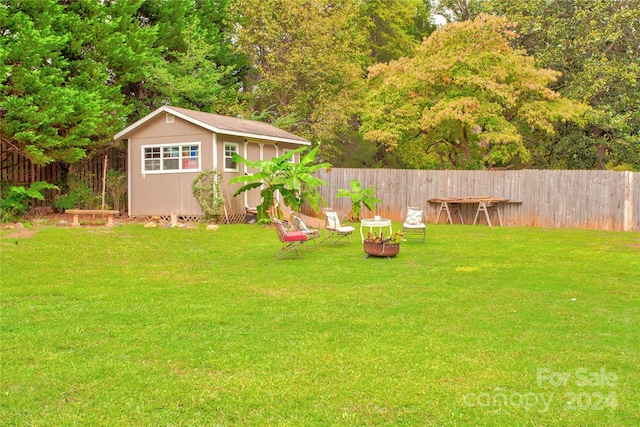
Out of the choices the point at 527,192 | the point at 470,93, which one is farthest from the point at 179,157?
the point at 470,93

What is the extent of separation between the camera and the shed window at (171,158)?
1766cm

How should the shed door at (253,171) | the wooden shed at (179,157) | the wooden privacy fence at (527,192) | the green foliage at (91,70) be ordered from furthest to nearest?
the shed door at (253,171), the wooden shed at (179,157), the wooden privacy fence at (527,192), the green foliage at (91,70)

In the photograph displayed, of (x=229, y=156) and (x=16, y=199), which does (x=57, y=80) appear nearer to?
(x=16, y=199)

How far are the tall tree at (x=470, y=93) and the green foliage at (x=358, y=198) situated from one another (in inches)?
155

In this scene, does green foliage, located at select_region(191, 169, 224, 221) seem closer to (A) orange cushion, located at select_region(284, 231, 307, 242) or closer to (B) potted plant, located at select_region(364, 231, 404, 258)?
(A) orange cushion, located at select_region(284, 231, 307, 242)

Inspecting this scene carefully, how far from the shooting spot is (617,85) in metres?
22.6

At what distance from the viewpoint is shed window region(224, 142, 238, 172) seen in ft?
58.5

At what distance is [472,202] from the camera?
18203 millimetres

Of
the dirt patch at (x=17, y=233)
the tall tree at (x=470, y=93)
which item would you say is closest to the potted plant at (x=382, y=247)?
the dirt patch at (x=17, y=233)

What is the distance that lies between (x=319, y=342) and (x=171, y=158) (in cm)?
1413

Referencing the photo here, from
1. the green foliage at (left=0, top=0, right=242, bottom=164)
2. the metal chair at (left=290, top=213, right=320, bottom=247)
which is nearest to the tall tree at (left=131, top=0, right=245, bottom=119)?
the green foliage at (left=0, top=0, right=242, bottom=164)

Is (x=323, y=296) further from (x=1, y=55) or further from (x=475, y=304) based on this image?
(x=1, y=55)

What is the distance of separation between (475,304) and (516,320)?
0.74 m

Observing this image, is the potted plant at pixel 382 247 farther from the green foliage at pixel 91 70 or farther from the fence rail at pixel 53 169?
the fence rail at pixel 53 169
